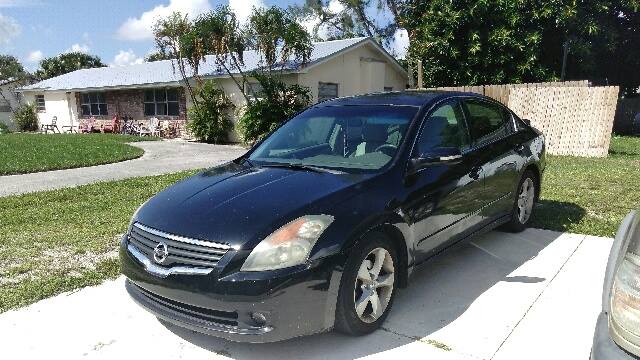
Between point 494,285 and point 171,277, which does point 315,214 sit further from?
point 494,285

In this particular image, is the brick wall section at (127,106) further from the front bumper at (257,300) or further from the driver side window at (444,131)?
the front bumper at (257,300)

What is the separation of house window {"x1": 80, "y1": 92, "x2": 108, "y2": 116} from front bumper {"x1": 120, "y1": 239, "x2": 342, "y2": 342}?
2549cm

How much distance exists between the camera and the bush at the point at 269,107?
15.9m

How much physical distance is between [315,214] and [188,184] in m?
1.23

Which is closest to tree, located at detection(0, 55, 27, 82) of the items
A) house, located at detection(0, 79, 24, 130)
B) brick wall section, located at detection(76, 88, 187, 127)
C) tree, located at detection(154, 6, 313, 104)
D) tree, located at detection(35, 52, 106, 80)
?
tree, located at detection(35, 52, 106, 80)

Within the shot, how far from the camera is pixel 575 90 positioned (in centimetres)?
1199

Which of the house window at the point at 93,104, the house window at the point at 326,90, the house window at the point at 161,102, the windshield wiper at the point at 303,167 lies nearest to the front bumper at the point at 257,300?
the windshield wiper at the point at 303,167

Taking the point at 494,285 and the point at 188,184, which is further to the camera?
the point at 494,285

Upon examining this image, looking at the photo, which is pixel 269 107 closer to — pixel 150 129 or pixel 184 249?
pixel 150 129

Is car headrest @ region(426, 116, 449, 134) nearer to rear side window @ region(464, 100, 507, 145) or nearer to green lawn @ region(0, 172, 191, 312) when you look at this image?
rear side window @ region(464, 100, 507, 145)

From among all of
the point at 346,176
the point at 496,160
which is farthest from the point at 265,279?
the point at 496,160

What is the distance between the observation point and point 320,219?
284 cm

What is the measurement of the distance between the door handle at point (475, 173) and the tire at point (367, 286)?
4.05ft

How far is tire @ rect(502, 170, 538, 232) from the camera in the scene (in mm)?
5098
